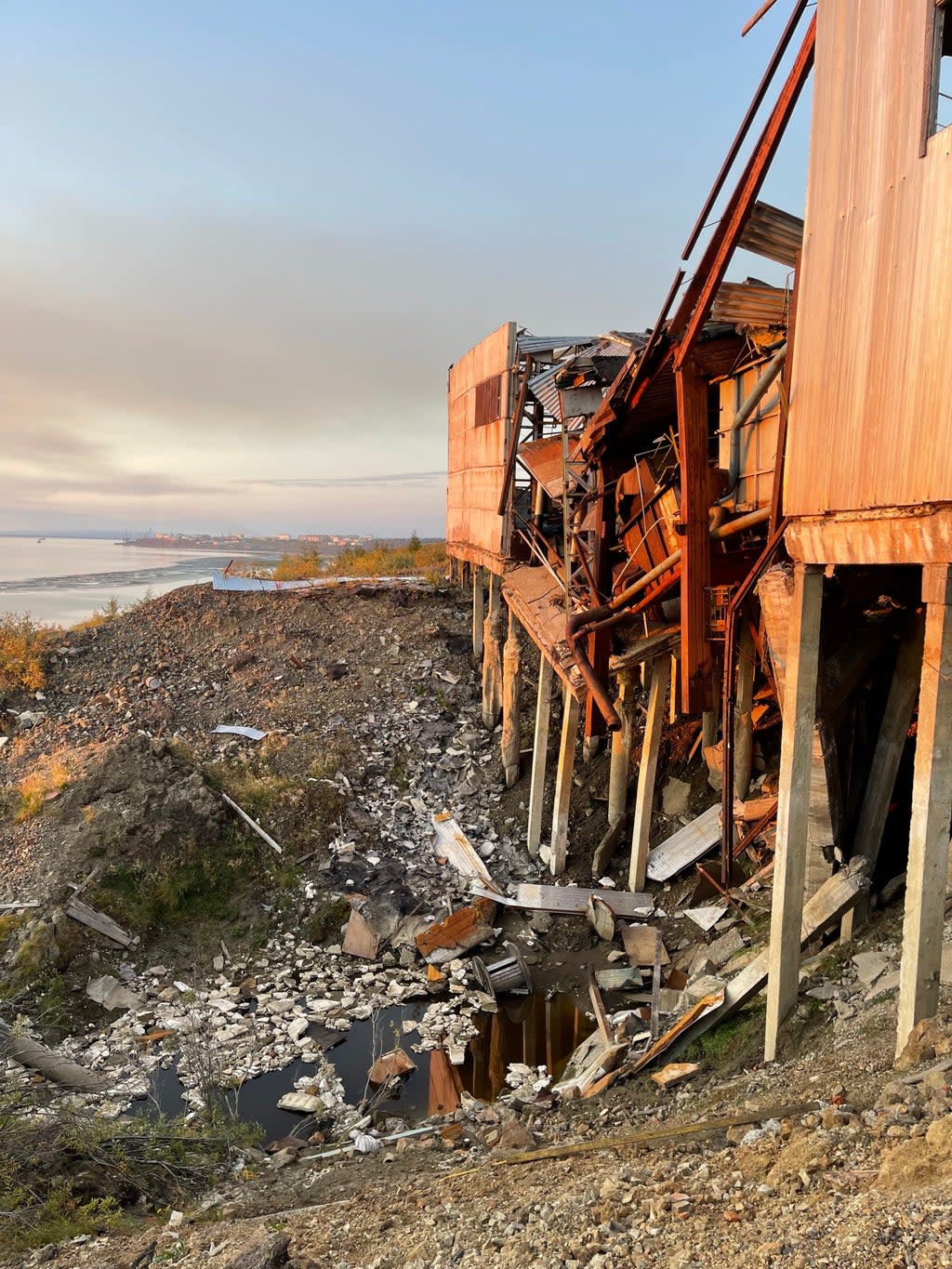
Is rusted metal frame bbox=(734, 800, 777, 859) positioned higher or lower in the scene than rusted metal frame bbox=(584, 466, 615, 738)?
lower

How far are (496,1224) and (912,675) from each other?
5319 mm

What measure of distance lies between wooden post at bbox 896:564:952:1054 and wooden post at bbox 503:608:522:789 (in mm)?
9133

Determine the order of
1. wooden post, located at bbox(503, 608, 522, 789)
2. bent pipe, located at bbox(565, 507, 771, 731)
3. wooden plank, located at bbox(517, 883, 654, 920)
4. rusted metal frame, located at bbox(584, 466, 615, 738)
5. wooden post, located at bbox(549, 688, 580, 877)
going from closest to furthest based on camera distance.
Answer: bent pipe, located at bbox(565, 507, 771, 731)
rusted metal frame, located at bbox(584, 466, 615, 738)
wooden plank, located at bbox(517, 883, 654, 920)
wooden post, located at bbox(549, 688, 580, 877)
wooden post, located at bbox(503, 608, 522, 789)

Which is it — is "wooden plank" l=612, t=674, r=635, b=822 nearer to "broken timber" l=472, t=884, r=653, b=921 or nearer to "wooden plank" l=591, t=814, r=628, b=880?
"wooden plank" l=591, t=814, r=628, b=880

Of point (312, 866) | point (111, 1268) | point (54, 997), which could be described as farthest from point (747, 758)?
point (54, 997)

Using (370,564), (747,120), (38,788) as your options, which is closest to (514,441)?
(747,120)

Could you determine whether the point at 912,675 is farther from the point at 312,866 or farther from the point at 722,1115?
the point at 312,866

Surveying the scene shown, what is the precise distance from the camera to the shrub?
1705 centimetres

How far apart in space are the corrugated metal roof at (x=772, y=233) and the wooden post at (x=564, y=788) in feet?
20.4

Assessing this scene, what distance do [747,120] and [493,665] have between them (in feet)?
34.4

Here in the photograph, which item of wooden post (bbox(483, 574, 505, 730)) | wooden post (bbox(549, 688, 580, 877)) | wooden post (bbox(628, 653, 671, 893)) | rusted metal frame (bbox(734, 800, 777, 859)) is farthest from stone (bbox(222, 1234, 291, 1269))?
wooden post (bbox(483, 574, 505, 730))

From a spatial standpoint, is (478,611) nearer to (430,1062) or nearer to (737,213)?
(430,1062)

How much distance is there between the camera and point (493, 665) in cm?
1534

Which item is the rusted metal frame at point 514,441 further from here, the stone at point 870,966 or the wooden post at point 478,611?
the stone at point 870,966
